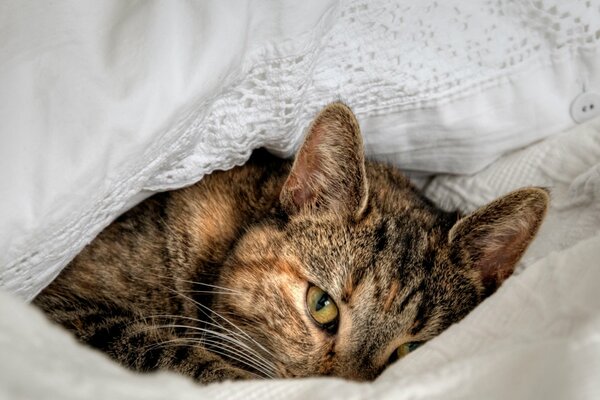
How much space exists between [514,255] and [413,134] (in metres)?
0.55

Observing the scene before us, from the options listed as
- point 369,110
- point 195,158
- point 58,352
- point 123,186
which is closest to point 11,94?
point 123,186

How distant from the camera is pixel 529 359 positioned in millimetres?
1001

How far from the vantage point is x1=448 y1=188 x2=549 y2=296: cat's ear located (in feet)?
5.46

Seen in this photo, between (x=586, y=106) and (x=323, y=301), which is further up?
(x=586, y=106)

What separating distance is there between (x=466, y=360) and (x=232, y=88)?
0.99 meters

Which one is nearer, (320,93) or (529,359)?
(529,359)

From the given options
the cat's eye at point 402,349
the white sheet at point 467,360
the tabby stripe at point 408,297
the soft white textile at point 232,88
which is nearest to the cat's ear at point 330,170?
the soft white textile at point 232,88

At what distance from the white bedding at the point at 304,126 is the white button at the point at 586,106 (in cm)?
2

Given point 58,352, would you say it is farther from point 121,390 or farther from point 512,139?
point 512,139

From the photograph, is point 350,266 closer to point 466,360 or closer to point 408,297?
point 408,297

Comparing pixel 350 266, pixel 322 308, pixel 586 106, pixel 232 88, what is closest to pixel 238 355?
pixel 322 308

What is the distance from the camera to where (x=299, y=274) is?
5.48ft

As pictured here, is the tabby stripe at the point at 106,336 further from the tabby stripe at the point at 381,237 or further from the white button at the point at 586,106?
the white button at the point at 586,106

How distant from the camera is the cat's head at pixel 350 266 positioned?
1.60m
